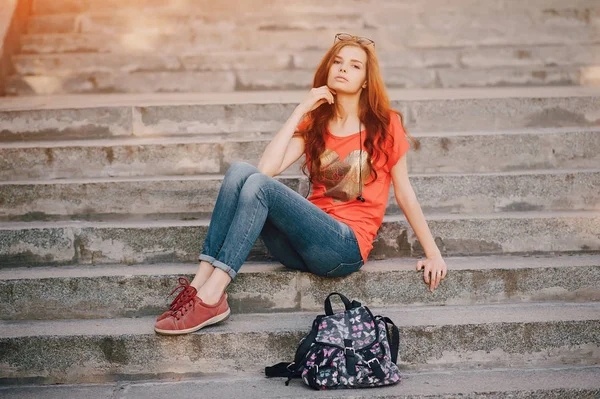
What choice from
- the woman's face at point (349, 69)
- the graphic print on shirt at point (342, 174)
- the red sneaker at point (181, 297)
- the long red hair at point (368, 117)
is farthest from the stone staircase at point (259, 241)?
the woman's face at point (349, 69)

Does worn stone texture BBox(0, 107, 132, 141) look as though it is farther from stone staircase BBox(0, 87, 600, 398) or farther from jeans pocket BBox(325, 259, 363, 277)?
jeans pocket BBox(325, 259, 363, 277)

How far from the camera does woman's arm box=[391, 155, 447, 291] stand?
3.61m

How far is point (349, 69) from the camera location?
3754 mm

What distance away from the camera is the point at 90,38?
6.42m

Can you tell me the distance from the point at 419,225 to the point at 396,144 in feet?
1.51

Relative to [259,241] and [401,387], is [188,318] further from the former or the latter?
[401,387]

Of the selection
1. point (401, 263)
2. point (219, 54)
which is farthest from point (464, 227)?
point (219, 54)

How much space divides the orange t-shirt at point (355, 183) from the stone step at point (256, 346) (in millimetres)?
556

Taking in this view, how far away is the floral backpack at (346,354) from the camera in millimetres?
3082

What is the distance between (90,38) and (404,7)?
10.00ft

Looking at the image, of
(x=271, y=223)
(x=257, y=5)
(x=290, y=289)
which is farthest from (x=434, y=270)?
(x=257, y=5)

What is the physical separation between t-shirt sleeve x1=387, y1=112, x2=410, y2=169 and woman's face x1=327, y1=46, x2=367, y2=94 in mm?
284

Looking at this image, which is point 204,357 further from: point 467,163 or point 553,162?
point 553,162

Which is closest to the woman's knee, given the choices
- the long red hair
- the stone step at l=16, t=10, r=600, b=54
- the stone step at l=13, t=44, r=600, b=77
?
the long red hair
